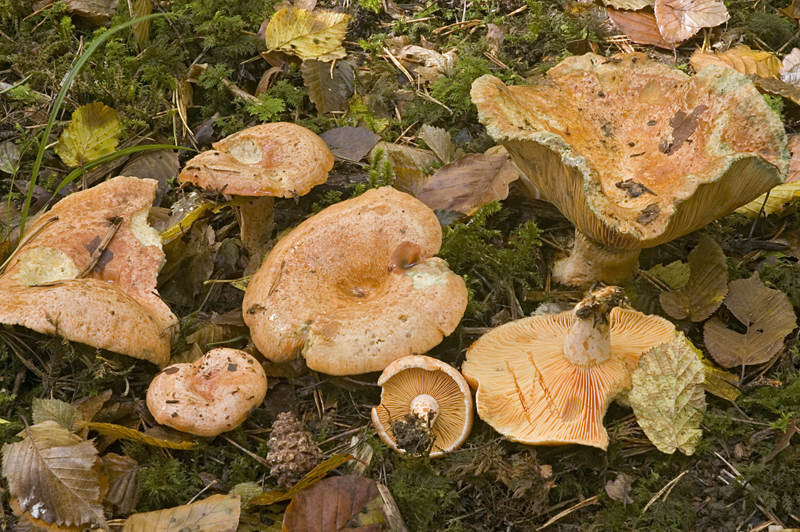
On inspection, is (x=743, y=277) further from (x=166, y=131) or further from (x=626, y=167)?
(x=166, y=131)

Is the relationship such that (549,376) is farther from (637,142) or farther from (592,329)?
(637,142)

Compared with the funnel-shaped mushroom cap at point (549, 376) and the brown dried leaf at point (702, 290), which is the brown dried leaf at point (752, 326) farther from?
the funnel-shaped mushroom cap at point (549, 376)

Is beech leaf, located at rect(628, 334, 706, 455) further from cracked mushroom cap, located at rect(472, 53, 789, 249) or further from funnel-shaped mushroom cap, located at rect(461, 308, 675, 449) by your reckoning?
cracked mushroom cap, located at rect(472, 53, 789, 249)

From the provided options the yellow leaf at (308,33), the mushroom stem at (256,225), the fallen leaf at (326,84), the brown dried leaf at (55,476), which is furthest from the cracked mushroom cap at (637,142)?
the brown dried leaf at (55,476)

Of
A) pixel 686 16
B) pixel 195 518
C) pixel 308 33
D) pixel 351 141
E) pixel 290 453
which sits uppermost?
pixel 308 33

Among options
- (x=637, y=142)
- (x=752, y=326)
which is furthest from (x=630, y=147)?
(x=752, y=326)

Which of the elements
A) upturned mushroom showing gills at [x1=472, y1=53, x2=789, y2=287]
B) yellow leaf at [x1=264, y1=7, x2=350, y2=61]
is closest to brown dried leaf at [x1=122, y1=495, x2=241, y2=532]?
upturned mushroom showing gills at [x1=472, y1=53, x2=789, y2=287]
